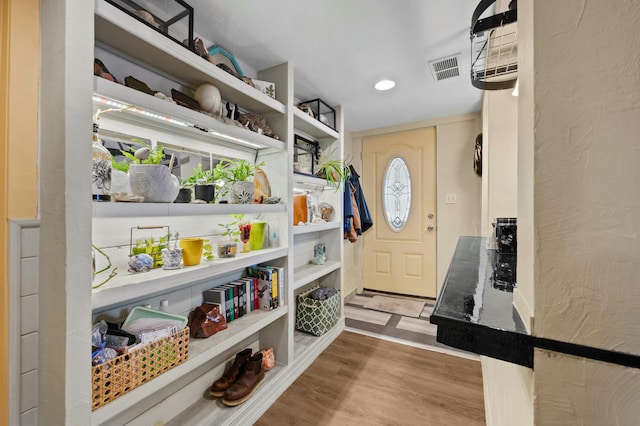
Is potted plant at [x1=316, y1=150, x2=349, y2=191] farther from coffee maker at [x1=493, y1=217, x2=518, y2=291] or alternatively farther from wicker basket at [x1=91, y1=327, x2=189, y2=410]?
wicker basket at [x1=91, y1=327, x2=189, y2=410]

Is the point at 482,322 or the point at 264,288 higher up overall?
the point at 482,322

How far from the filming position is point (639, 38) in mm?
333

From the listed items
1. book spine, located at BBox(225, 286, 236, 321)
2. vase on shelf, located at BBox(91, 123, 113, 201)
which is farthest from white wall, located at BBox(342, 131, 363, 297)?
vase on shelf, located at BBox(91, 123, 113, 201)

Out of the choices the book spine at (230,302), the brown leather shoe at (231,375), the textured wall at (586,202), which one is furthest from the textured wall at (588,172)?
the brown leather shoe at (231,375)

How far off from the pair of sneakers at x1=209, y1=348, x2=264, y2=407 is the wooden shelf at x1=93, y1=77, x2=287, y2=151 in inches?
54.5

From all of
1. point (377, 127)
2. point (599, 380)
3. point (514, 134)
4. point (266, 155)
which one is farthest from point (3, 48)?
point (377, 127)

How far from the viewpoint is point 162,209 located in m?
1.12

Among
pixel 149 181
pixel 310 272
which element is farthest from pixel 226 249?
pixel 310 272

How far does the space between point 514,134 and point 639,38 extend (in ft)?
4.98

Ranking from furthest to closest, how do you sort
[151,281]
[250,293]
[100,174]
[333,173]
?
[333,173], [250,293], [151,281], [100,174]

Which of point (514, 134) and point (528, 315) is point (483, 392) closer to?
point (514, 134)

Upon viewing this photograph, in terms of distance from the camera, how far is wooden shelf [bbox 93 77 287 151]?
996 mm

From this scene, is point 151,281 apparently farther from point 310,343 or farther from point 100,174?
point 310,343

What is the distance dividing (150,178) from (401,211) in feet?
10.0
